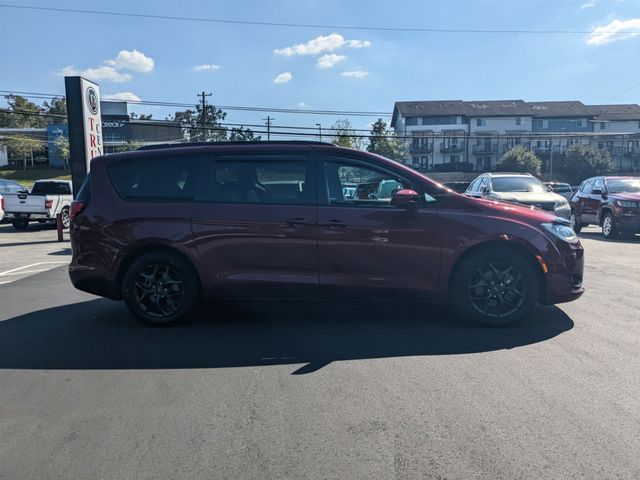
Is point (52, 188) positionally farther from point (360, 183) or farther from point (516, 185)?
point (360, 183)

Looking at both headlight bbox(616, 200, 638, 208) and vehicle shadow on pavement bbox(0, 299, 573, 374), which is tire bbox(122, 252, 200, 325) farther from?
headlight bbox(616, 200, 638, 208)

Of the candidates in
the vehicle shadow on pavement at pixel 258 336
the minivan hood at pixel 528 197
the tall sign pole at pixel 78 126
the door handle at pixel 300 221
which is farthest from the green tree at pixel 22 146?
the door handle at pixel 300 221

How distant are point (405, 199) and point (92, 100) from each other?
1416cm

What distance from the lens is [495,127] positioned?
7625 cm

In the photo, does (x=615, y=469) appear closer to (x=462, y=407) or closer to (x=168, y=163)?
(x=462, y=407)

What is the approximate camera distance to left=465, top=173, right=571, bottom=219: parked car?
472 inches

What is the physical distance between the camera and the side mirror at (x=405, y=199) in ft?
17.0

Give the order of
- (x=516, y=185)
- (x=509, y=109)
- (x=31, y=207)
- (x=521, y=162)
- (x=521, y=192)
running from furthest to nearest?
(x=509, y=109)
(x=521, y=162)
(x=31, y=207)
(x=516, y=185)
(x=521, y=192)

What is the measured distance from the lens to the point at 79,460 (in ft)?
9.90

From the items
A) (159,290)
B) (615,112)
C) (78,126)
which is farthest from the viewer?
(615,112)

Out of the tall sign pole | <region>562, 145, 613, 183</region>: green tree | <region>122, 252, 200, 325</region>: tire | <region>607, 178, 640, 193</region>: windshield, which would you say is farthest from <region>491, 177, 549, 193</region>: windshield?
<region>562, 145, 613, 183</region>: green tree

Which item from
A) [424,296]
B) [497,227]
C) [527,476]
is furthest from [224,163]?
[527,476]

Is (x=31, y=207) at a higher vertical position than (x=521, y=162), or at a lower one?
lower

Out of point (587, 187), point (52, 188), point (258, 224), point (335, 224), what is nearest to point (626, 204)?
point (587, 187)
